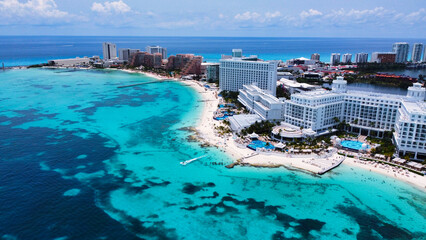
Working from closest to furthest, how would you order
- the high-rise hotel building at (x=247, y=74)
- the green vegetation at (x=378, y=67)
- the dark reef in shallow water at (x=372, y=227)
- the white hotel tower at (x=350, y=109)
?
the dark reef in shallow water at (x=372, y=227) → the white hotel tower at (x=350, y=109) → the high-rise hotel building at (x=247, y=74) → the green vegetation at (x=378, y=67)

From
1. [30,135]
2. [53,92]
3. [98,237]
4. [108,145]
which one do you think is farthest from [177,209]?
[53,92]

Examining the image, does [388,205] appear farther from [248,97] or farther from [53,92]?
[53,92]

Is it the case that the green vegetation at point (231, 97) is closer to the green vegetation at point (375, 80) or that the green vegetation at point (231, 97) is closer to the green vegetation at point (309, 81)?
the green vegetation at point (309, 81)

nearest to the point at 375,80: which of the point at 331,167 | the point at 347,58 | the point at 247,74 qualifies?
the point at 347,58

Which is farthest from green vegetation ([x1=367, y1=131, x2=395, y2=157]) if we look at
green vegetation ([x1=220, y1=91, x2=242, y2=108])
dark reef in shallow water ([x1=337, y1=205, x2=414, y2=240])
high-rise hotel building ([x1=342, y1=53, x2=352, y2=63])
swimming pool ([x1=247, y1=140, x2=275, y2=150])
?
high-rise hotel building ([x1=342, y1=53, x2=352, y2=63])

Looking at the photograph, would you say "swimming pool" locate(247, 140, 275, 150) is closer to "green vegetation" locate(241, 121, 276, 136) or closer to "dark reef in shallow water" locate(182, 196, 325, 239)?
"green vegetation" locate(241, 121, 276, 136)

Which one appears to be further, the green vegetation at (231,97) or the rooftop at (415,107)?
the green vegetation at (231,97)

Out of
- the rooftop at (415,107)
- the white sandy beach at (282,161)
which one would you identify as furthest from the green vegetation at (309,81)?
the white sandy beach at (282,161)

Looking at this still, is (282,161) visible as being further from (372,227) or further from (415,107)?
(415,107)
